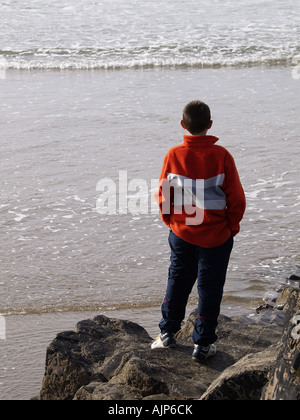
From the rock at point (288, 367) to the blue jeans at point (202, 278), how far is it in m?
0.75

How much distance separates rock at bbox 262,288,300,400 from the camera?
2525 millimetres

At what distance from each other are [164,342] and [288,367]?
1208 mm

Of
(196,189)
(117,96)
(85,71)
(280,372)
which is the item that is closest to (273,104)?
(117,96)

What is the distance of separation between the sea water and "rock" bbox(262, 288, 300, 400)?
5.15 ft

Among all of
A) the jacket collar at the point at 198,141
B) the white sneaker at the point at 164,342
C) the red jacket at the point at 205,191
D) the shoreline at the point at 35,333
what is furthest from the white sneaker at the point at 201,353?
the jacket collar at the point at 198,141

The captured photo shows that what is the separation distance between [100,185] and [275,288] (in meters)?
2.73

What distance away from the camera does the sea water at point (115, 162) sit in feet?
15.9

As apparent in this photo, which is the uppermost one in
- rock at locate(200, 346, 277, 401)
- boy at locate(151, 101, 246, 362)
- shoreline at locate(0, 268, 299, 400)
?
boy at locate(151, 101, 246, 362)

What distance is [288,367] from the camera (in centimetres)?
259

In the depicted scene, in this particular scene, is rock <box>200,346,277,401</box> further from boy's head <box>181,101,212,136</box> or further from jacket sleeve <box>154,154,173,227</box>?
boy's head <box>181,101,212,136</box>

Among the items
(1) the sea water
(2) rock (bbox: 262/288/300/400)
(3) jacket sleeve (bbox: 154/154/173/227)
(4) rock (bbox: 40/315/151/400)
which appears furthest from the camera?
(1) the sea water

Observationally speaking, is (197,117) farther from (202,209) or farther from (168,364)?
(168,364)

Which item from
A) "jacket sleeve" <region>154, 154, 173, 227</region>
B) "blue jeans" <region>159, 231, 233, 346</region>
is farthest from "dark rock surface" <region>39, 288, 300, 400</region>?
"jacket sleeve" <region>154, 154, 173, 227</region>

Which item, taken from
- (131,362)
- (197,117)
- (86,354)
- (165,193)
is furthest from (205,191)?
(86,354)
